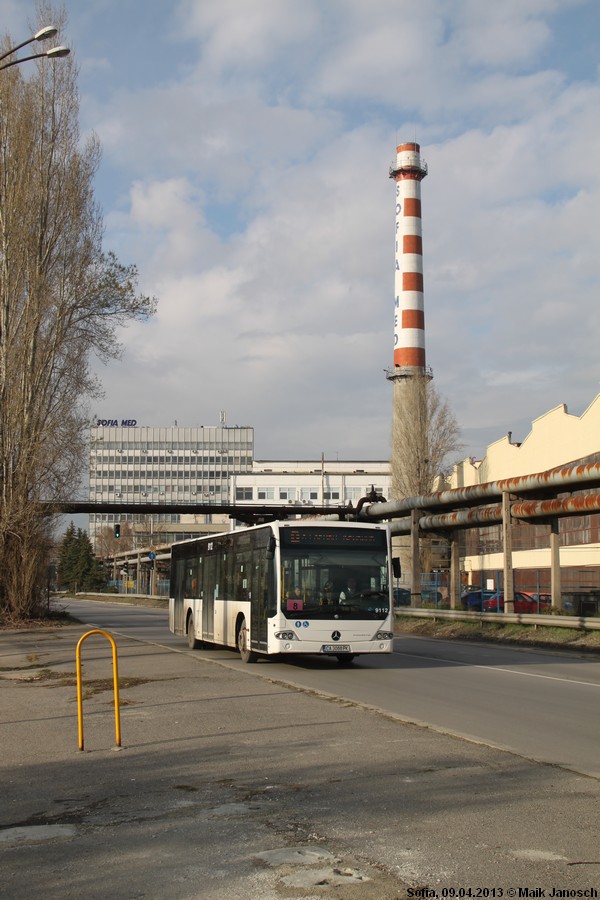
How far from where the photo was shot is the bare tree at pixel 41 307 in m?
34.1

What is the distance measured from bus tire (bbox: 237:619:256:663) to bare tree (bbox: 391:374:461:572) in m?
40.7

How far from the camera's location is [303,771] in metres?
8.66

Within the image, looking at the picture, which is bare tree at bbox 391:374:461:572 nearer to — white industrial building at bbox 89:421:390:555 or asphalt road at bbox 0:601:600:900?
asphalt road at bbox 0:601:600:900

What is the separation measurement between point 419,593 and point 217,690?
23.9 meters

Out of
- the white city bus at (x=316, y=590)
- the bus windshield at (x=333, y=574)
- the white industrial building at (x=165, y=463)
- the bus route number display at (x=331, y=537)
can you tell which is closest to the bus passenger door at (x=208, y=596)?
the white city bus at (x=316, y=590)

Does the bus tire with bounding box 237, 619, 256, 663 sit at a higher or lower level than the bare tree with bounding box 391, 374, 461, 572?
lower

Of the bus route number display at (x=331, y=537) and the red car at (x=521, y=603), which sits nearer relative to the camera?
the bus route number display at (x=331, y=537)

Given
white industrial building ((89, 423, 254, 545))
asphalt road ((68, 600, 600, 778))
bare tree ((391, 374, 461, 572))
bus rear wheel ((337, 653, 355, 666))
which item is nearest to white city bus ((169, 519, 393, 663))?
bus rear wheel ((337, 653, 355, 666))

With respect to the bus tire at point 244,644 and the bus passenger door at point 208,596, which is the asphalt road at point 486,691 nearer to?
the bus tire at point 244,644

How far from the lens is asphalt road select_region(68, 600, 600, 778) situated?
34.8 ft

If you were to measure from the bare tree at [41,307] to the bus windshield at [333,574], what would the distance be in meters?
17.6

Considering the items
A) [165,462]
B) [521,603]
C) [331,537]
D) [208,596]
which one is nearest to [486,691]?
[331,537]

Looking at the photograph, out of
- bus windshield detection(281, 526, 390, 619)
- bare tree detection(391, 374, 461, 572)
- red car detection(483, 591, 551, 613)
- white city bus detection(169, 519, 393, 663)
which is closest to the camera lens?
white city bus detection(169, 519, 393, 663)

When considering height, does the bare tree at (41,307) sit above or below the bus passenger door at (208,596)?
above
